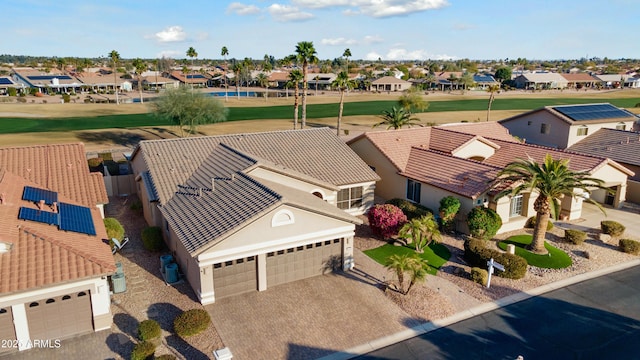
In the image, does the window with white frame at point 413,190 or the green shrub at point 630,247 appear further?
the window with white frame at point 413,190

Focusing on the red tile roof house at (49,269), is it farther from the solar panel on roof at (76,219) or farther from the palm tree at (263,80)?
the palm tree at (263,80)

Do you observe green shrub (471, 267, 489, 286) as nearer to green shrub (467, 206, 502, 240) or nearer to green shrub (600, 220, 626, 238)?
green shrub (467, 206, 502, 240)

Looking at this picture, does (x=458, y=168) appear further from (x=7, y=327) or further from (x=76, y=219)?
(x=7, y=327)

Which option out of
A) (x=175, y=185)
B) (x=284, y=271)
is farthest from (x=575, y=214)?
(x=175, y=185)

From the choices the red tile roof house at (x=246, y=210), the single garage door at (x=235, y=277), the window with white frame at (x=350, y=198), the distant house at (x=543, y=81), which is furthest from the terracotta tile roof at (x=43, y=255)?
the distant house at (x=543, y=81)

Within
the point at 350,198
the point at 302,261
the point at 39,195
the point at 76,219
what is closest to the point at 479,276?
the point at 302,261

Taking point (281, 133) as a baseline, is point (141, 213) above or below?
below

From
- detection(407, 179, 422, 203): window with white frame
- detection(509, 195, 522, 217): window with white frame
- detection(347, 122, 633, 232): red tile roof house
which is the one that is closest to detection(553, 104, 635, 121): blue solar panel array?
detection(347, 122, 633, 232): red tile roof house

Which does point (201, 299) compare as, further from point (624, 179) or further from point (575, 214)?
point (624, 179)
